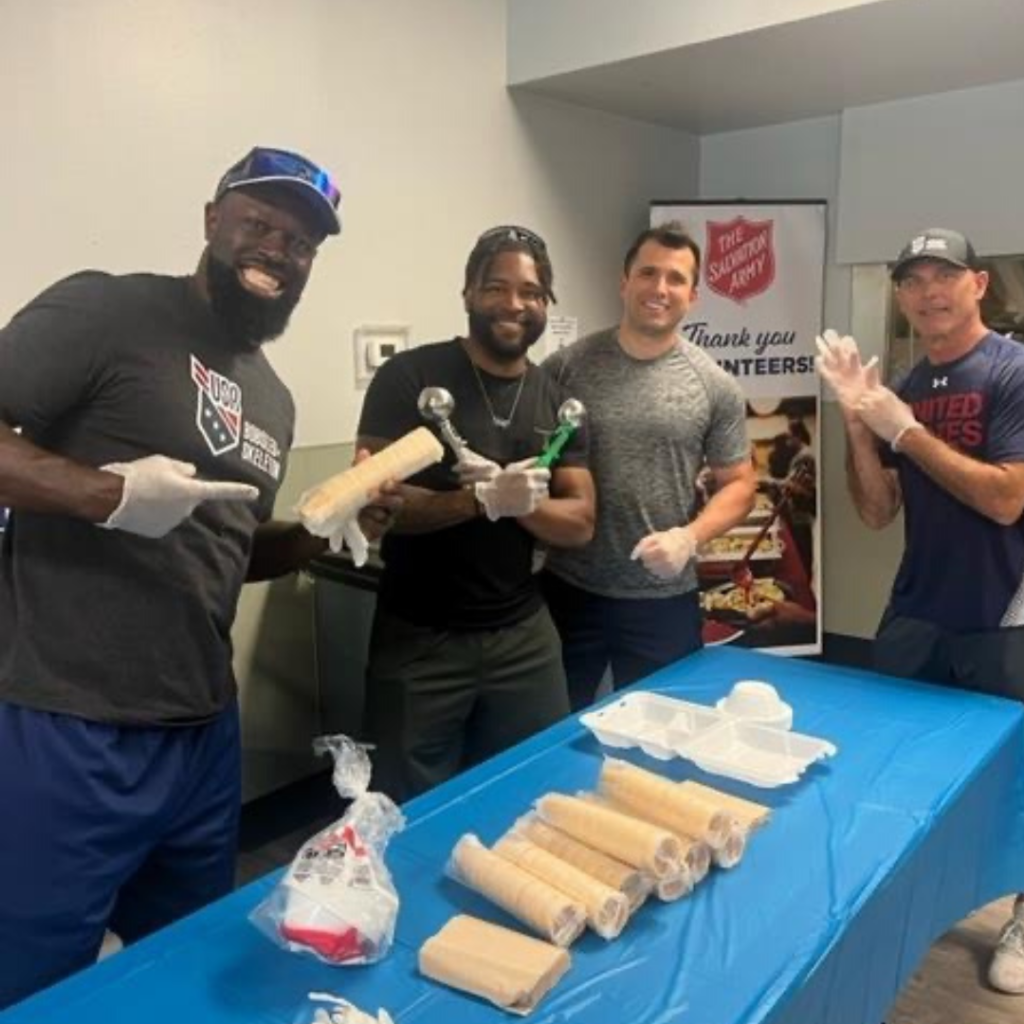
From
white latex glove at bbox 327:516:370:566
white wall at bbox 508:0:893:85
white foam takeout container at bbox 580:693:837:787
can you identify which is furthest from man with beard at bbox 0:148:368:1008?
white wall at bbox 508:0:893:85

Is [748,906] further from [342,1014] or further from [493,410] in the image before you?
[493,410]

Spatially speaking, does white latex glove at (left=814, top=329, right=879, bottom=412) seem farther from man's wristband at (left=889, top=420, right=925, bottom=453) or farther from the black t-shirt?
the black t-shirt

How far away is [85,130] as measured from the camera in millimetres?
2045

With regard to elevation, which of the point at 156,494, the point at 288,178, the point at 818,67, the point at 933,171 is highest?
the point at 818,67

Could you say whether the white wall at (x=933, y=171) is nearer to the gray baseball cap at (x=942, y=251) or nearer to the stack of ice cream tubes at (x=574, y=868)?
the gray baseball cap at (x=942, y=251)

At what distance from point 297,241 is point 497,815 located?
878 millimetres

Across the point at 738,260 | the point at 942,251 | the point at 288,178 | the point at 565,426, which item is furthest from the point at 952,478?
the point at 738,260

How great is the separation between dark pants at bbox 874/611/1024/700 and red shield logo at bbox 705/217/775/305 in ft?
5.86

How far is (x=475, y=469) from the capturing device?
1643 millimetres

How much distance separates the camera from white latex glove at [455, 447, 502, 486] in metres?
1.64

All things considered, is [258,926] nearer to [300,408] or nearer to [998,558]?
[998,558]

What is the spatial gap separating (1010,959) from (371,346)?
2.14 meters

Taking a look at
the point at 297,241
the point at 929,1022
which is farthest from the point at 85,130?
the point at 929,1022

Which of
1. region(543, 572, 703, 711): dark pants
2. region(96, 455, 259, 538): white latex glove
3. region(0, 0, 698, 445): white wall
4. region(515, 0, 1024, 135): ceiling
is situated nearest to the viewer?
region(96, 455, 259, 538): white latex glove
